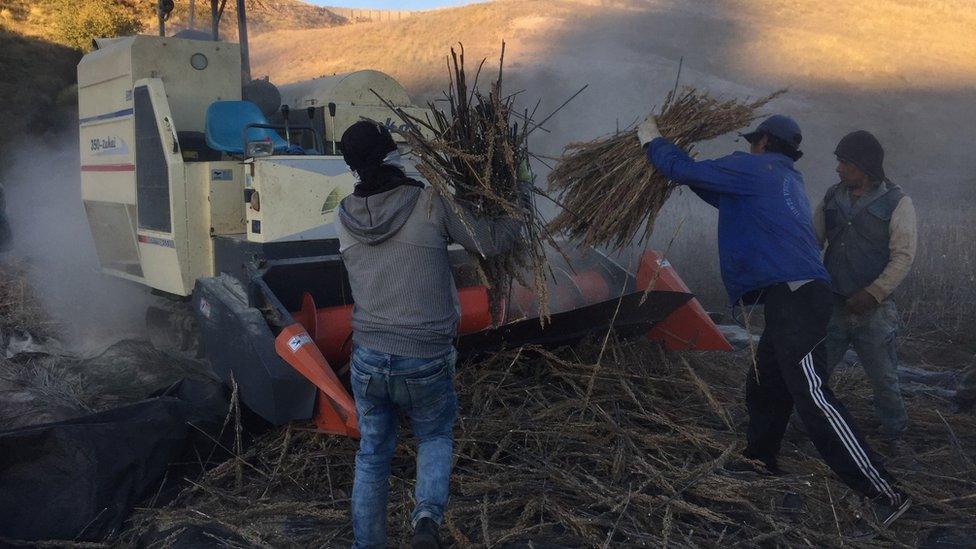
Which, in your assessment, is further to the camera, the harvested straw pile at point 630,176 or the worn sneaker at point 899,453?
the worn sneaker at point 899,453

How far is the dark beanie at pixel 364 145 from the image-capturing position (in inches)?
113

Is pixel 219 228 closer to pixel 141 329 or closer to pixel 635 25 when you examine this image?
pixel 141 329

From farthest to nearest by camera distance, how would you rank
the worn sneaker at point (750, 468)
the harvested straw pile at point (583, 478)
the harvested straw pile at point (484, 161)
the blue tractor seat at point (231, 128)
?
the blue tractor seat at point (231, 128) → the worn sneaker at point (750, 468) → the harvested straw pile at point (583, 478) → the harvested straw pile at point (484, 161)

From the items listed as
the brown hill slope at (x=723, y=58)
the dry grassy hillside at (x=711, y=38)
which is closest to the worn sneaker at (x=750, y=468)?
the brown hill slope at (x=723, y=58)

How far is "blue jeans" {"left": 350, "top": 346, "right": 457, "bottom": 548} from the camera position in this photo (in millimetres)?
2914

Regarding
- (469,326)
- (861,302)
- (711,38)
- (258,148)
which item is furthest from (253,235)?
(711,38)

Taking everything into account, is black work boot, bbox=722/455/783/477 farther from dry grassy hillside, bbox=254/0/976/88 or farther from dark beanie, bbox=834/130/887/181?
dry grassy hillside, bbox=254/0/976/88

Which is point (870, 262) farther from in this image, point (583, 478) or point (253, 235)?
point (253, 235)

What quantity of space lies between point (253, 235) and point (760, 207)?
3127 millimetres

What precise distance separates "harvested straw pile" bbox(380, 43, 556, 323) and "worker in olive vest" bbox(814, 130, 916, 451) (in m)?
1.99

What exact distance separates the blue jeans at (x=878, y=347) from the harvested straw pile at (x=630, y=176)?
1.22m

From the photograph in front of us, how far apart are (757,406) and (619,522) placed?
3.55 ft

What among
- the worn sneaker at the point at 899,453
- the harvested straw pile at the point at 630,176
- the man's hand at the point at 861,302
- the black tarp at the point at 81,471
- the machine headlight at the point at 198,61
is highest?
the machine headlight at the point at 198,61

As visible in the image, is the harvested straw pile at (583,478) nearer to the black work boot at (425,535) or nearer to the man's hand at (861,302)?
the black work boot at (425,535)
